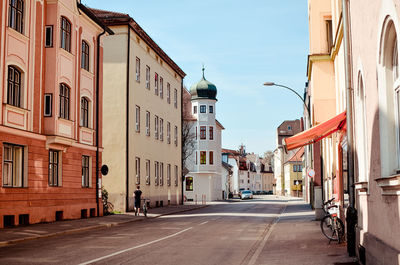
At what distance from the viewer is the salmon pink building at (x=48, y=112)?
21750 mm

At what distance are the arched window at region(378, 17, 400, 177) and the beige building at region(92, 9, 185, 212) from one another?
95.2ft

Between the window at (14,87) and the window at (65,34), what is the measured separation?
4.36 meters

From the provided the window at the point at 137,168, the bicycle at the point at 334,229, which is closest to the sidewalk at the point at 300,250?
the bicycle at the point at 334,229

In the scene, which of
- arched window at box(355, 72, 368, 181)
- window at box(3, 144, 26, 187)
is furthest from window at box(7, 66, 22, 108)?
arched window at box(355, 72, 368, 181)

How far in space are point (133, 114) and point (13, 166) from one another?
16624mm

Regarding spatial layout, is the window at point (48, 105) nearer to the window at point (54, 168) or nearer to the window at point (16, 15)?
the window at point (54, 168)

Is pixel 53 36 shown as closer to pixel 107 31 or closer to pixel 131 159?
pixel 107 31

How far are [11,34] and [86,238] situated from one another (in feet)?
29.9

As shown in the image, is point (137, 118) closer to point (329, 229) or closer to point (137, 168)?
point (137, 168)

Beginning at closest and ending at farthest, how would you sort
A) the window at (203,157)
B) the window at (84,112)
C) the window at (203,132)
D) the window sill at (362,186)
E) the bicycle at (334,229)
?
the window sill at (362,186) < the bicycle at (334,229) < the window at (84,112) < the window at (203,157) < the window at (203,132)

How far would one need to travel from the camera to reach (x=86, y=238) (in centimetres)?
1770

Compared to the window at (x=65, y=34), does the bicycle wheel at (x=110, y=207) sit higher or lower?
lower

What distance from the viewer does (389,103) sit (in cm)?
825

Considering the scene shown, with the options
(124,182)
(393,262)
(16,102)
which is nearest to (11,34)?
(16,102)
